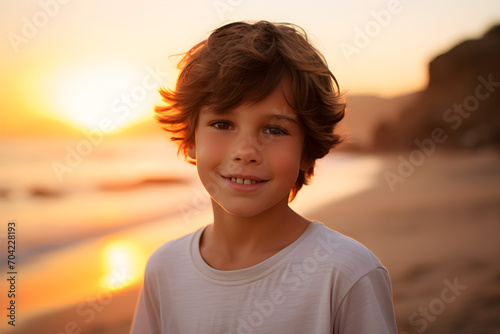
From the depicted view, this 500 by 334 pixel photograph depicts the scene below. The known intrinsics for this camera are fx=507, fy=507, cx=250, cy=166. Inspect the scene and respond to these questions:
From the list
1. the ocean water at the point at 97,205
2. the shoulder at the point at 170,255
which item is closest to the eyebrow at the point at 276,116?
the shoulder at the point at 170,255

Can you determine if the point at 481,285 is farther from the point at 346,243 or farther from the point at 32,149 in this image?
the point at 32,149

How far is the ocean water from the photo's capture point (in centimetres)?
441

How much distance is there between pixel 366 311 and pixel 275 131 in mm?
572

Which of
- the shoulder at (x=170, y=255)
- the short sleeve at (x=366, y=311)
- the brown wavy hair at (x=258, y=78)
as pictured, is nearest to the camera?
the short sleeve at (x=366, y=311)

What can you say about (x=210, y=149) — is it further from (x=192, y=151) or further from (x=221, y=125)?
(x=192, y=151)

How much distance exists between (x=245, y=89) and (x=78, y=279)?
349 centimetres

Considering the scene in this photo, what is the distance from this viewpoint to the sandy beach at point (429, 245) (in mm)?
3904

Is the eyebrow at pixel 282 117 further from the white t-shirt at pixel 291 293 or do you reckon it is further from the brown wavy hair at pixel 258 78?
the white t-shirt at pixel 291 293

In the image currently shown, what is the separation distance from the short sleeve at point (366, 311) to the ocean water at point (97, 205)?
2656mm

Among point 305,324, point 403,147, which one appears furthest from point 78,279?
point 403,147

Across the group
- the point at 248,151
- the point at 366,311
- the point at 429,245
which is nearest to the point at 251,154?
the point at 248,151

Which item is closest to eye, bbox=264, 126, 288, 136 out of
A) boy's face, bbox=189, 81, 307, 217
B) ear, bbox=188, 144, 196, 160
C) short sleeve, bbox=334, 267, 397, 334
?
boy's face, bbox=189, 81, 307, 217

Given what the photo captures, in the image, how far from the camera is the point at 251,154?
1.45 m

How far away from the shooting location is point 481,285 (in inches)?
176
